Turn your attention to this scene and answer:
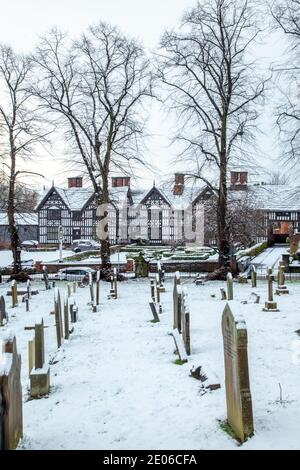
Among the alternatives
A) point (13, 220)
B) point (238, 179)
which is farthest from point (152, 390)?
point (238, 179)

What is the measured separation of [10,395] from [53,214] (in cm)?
6278

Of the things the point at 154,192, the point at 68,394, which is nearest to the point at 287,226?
the point at 154,192

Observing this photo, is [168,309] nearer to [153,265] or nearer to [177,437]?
[177,437]

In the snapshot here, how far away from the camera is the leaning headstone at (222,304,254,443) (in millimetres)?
4930

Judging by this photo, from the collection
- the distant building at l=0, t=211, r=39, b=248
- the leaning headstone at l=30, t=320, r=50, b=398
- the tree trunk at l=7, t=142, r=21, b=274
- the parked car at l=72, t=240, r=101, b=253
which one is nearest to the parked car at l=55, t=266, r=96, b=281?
the tree trunk at l=7, t=142, r=21, b=274

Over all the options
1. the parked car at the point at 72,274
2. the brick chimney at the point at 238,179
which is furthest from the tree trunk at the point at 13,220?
the brick chimney at the point at 238,179

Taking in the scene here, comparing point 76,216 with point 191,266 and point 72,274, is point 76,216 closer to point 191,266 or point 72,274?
point 191,266

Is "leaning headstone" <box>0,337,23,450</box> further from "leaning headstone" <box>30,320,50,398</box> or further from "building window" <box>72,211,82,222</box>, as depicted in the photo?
"building window" <box>72,211,82,222</box>

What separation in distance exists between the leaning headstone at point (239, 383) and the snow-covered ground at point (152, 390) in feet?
0.51

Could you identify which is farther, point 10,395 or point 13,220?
point 13,220

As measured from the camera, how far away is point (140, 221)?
2596 inches

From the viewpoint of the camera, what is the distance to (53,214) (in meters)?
66.0

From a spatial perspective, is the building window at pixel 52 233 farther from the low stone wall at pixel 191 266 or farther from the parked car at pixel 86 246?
the low stone wall at pixel 191 266

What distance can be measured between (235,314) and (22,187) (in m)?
23.9
